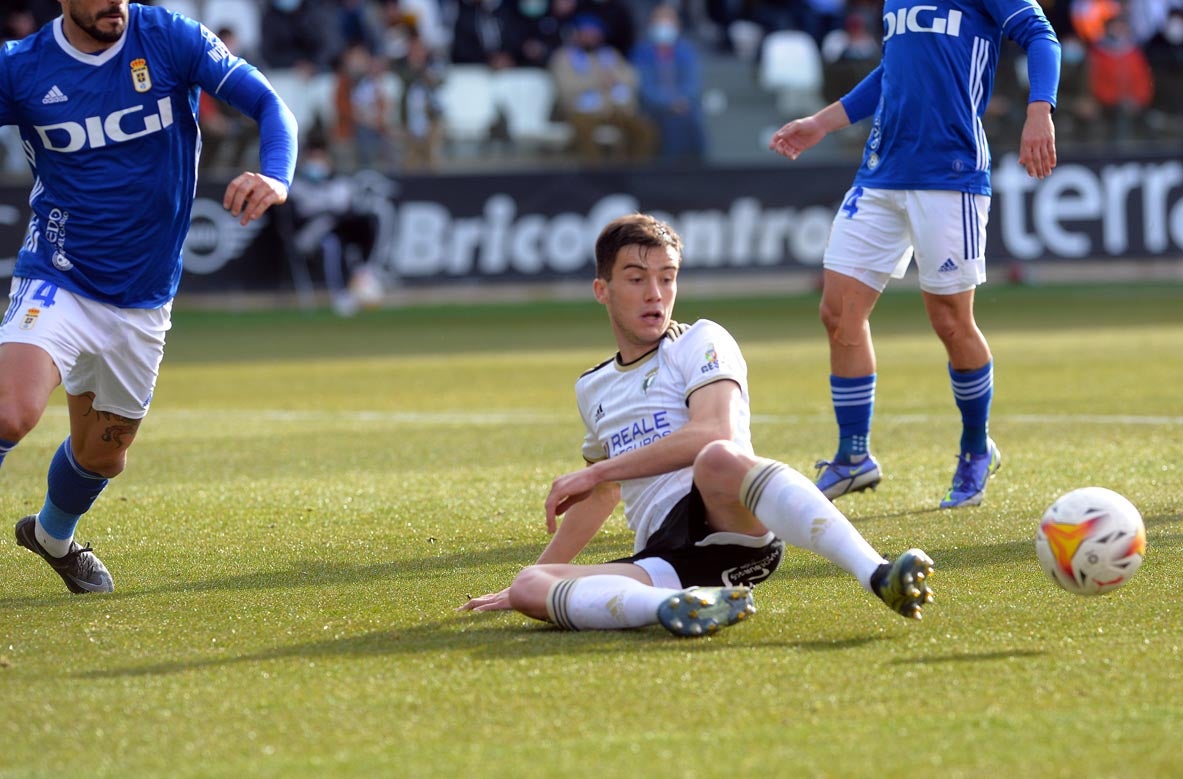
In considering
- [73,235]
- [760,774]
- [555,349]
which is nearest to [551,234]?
[555,349]

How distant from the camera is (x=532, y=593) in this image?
4.50 m

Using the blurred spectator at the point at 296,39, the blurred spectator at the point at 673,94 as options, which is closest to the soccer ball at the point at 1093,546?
the blurred spectator at the point at 673,94

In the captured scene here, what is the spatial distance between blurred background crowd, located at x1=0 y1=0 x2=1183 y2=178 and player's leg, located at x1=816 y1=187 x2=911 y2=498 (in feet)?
46.7

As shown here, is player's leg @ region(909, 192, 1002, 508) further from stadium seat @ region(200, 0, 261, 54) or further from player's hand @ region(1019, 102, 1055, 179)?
stadium seat @ region(200, 0, 261, 54)

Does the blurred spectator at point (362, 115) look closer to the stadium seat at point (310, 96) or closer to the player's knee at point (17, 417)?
the stadium seat at point (310, 96)

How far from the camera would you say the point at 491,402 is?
11273 millimetres

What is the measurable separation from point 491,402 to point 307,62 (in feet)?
41.0

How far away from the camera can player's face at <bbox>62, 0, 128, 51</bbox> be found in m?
5.20

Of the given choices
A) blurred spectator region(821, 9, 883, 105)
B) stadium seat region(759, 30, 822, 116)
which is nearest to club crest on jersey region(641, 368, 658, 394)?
blurred spectator region(821, 9, 883, 105)

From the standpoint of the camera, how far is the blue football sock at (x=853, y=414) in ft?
22.7

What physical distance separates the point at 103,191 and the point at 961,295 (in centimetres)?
348

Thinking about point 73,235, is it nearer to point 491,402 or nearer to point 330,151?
point 491,402

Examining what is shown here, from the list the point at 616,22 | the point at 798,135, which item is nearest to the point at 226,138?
the point at 616,22

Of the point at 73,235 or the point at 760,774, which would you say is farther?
the point at 73,235
